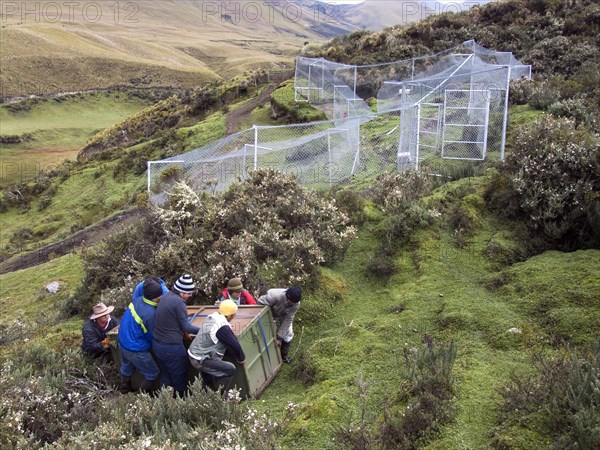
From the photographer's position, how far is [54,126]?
57531 millimetres

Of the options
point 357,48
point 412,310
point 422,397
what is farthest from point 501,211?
Answer: point 357,48

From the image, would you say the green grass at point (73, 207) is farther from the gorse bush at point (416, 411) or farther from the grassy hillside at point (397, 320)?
the gorse bush at point (416, 411)

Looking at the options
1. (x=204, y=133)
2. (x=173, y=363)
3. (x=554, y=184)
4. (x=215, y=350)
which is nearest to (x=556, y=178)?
(x=554, y=184)

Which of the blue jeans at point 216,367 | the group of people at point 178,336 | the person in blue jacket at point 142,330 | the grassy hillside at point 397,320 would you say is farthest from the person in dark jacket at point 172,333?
the grassy hillside at point 397,320

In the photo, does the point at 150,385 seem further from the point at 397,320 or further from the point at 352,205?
the point at 352,205

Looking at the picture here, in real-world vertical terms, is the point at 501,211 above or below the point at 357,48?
below

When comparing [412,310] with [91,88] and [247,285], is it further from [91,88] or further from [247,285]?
[91,88]

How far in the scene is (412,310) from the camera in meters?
7.14

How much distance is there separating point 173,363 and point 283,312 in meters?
1.64

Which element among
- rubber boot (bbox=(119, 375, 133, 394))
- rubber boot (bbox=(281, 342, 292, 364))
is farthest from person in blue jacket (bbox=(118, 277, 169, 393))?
rubber boot (bbox=(281, 342, 292, 364))

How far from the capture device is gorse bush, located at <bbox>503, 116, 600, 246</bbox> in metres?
7.72

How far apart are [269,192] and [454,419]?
634 centimetres

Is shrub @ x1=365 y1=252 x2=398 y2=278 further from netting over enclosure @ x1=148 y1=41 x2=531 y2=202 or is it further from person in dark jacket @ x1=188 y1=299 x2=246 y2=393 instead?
netting over enclosure @ x1=148 y1=41 x2=531 y2=202

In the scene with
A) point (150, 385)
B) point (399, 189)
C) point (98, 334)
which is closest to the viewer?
point (150, 385)
